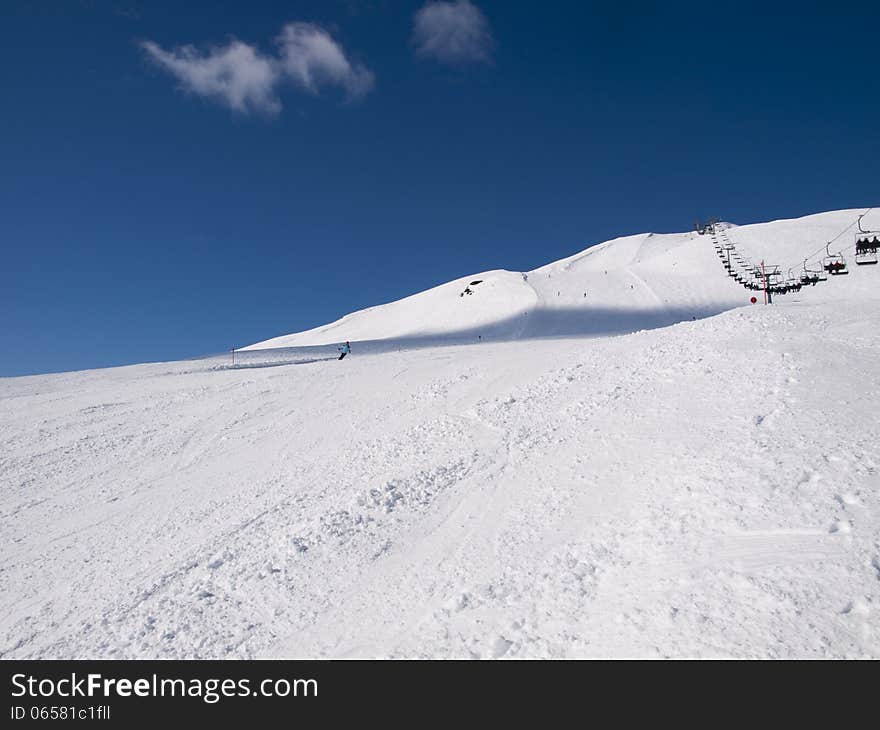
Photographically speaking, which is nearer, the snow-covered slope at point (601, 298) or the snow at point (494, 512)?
the snow at point (494, 512)

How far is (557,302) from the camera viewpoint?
197ft

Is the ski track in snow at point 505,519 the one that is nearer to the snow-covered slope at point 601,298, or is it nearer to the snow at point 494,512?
the snow at point 494,512

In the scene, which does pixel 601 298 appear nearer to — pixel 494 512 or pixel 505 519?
pixel 494 512

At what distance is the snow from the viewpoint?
20.2 feet

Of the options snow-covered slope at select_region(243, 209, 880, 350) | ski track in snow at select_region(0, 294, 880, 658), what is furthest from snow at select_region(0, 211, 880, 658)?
snow-covered slope at select_region(243, 209, 880, 350)

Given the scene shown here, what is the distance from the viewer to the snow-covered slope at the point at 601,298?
49656 mm

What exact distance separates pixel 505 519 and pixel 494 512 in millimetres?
353

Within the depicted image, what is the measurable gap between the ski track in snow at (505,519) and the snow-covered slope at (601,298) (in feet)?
105

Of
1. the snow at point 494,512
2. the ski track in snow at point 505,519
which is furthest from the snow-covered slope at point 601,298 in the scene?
the ski track in snow at point 505,519

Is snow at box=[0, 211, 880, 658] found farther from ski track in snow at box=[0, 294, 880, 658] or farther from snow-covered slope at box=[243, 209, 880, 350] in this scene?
snow-covered slope at box=[243, 209, 880, 350]

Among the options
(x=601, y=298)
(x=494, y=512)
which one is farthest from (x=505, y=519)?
(x=601, y=298)
